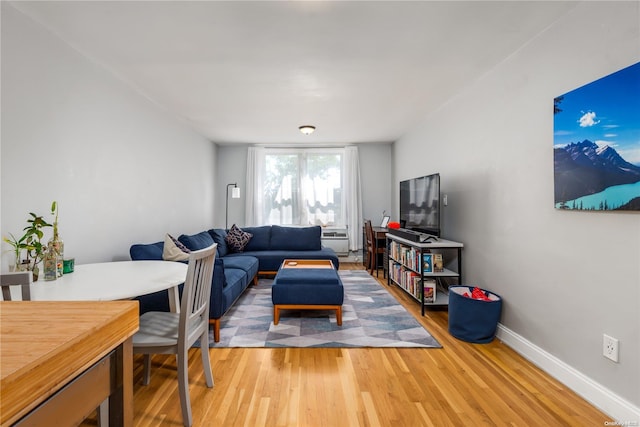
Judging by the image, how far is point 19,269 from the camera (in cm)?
170

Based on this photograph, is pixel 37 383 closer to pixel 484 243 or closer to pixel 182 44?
pixel 182 44

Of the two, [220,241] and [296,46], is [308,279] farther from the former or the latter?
[220,241]

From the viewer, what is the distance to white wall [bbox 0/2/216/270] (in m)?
1.90

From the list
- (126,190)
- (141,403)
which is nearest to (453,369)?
(141,403)

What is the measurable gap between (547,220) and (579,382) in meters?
1.04

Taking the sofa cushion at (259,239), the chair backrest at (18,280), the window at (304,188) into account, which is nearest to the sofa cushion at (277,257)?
the sofa cushion at (259,239)

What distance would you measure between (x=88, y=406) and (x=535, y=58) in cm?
302

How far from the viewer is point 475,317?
2.54 metres

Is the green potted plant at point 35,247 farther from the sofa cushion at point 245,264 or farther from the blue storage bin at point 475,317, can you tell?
the blue storage bin at point 475,317

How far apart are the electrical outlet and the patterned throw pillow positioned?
4.30 meters

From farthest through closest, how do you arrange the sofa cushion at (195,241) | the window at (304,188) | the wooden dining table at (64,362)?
the window at (304,188) < the sofa cushion at (195,241) < the wooden dining table at (64,362)

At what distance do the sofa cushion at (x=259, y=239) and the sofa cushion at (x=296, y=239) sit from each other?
3.4 inches

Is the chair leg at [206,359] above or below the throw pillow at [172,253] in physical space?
below

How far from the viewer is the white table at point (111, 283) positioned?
54.8 inches
